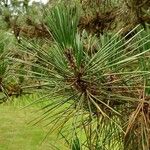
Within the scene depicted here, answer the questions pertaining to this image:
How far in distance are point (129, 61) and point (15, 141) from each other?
202 inches

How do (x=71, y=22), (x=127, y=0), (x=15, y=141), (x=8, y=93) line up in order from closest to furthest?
(x=71, y=22), (x=127, y=0), (x=8, y=93), (x=15, y=141)

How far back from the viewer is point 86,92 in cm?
86

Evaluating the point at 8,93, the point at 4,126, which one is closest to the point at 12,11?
the point at 8,93

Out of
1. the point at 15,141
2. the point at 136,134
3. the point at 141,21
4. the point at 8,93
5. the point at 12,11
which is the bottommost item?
the point at 15,141

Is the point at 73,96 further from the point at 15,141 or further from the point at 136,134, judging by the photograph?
the point at 15,141

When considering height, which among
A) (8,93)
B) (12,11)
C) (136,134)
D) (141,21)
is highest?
(12,11)

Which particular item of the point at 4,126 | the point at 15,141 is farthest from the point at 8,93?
the point at 4,126

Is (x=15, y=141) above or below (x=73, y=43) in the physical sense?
below

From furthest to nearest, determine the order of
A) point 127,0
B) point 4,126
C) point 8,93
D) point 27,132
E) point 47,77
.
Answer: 1. point 4,126
2. point 27,132
3. point 8,93
4. point 127,0
5. point 47,77

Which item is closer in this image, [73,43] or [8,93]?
[73,43]

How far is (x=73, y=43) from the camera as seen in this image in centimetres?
81

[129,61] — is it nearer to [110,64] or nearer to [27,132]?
[110,64]

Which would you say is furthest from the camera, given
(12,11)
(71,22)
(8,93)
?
(12,11)

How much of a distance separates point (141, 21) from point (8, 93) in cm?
52
